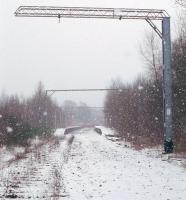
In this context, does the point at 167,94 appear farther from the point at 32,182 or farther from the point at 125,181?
the point at 32,182

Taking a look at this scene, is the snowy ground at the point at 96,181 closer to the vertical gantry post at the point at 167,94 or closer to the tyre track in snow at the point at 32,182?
the tyre track in snow at the point at 32,182

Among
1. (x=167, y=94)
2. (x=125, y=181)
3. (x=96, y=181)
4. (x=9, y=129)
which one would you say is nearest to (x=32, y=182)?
(x=96, y=181)

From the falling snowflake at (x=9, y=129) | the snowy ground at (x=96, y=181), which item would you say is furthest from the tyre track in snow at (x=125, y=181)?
the falling snowflake at (x=9, y=129)

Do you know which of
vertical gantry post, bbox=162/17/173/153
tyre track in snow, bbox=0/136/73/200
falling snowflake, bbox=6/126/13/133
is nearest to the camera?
tyre track in snow, bbox=0/136/73/200

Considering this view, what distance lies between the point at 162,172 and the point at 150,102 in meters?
20.0

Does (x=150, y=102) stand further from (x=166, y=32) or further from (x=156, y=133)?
(x=166, y=32)

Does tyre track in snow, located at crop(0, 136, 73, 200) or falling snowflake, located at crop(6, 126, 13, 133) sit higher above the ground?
falling snowflake, located at crop(6, 126, 13, 133)

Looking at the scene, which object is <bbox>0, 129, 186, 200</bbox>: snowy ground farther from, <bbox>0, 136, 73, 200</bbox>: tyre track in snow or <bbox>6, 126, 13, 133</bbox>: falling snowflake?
<bbox>6, 126, 13, 133</bbox>: falling snowflake

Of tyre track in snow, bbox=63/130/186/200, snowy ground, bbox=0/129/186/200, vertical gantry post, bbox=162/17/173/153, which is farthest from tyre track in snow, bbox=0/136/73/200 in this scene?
vertical gantry post, bbox=162/17/173/153

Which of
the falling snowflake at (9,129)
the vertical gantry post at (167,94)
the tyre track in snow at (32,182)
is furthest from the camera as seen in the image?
the falling snowflake at (9,129)

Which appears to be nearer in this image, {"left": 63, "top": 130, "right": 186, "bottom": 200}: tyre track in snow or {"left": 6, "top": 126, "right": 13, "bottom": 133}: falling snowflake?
{"left": 63, "top": 130, "right": 186, "bottom": 200}: tyre track in snow

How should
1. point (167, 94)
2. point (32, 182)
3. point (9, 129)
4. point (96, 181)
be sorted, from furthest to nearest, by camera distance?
point (9, 129) → point (167, 94) → point (96, 181) → point (32, 182)

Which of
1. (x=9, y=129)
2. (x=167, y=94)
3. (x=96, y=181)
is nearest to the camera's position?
(x=96, y=181)

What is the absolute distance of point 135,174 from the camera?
17.9m
